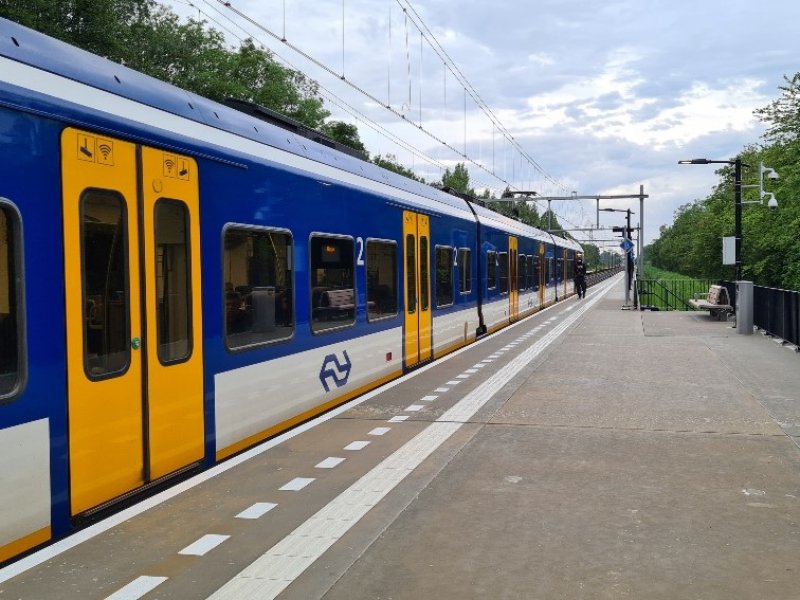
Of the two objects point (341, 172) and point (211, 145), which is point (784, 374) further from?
point (211, 145)

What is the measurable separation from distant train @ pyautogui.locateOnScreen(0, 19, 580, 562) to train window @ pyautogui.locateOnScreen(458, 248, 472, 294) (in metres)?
6.38

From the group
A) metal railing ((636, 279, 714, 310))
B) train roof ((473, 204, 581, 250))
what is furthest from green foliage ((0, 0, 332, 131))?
metal railing ((636, 279, 714, 310))

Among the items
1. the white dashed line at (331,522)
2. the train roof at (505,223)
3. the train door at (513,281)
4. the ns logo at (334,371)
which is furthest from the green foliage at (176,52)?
the white dashed line at (331,522)

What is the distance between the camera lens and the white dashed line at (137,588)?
4.24 m

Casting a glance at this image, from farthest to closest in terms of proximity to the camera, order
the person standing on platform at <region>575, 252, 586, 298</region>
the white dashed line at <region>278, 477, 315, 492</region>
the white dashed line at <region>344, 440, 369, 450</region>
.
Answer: the person standing on platform at <region>575, 252, 586, 298</region>, the white dashed line at <region>344, 440, 369, 450</region>, the white dashed line at <region>278, 477, 315, 492</region>

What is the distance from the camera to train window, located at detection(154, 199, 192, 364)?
18.9 ft

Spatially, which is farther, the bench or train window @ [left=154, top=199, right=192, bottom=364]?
the bench

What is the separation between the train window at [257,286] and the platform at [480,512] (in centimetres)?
108

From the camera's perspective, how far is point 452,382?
1175cm

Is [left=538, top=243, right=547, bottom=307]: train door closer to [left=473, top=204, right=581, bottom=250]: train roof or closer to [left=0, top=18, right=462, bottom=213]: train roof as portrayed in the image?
[left=473, top=204, right=581, bottom=250]: train roof

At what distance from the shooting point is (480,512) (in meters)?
5.66

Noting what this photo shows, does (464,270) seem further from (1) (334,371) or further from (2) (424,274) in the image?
(1) (334,371)

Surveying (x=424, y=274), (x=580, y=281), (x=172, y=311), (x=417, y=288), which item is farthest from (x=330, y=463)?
(x=580, y=281)

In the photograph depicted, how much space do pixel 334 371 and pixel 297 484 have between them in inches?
120
